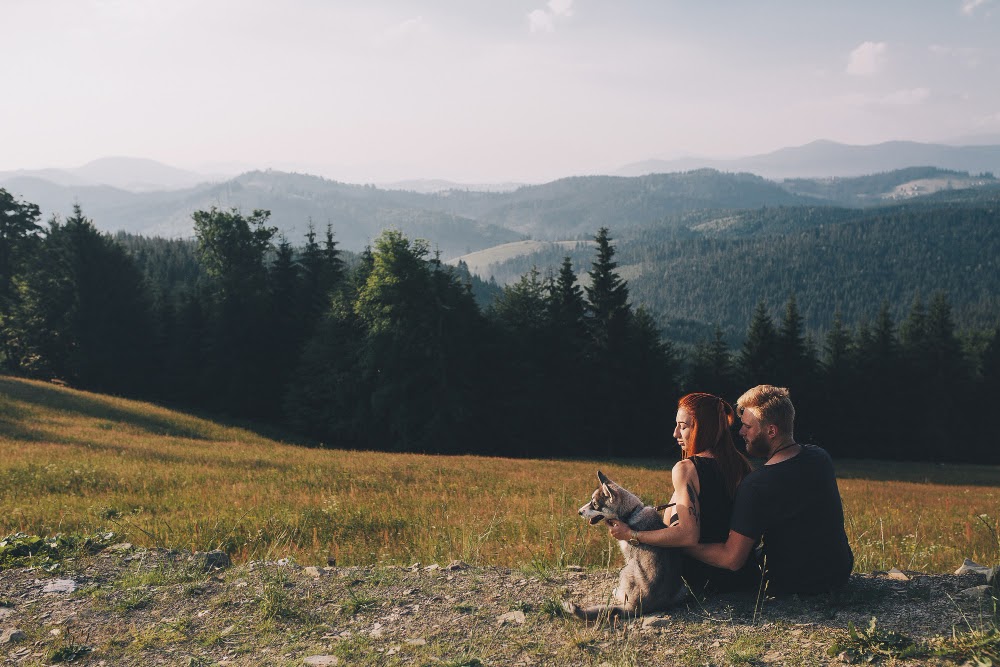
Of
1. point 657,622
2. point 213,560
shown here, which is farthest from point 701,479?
point 213,560

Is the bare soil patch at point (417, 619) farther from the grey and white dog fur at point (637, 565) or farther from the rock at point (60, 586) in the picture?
the grey and white dog fur at point (637, 565)

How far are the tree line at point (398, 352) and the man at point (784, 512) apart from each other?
34.3 metres

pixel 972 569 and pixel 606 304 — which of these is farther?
pixel 606 304

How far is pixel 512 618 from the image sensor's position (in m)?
5.45

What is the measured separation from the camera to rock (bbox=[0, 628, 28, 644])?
536 cm

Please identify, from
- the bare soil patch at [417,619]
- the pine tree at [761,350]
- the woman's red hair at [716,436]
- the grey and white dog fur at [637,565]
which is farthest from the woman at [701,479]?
the pine tree at [761,350]

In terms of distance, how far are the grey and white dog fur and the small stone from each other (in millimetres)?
2022

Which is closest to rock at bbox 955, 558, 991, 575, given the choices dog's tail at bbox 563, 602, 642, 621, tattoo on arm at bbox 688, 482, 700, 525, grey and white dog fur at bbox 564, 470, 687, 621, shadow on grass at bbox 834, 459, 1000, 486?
grey and white dog fur at bbox 564, 470, 687, 621

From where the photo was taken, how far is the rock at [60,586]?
639 cm

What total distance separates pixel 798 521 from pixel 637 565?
140 centimetres

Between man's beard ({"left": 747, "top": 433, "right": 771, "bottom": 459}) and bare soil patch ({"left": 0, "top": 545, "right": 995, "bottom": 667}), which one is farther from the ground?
man's beard ({"left": 747, "top": 433, "right": 771, "bottom": 459})

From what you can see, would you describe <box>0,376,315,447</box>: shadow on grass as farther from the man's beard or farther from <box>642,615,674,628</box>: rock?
the man's beard

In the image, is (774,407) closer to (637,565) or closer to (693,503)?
(693,503)

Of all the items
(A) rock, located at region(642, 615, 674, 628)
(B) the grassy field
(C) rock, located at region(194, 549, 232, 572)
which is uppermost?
(A) rock, located at region(642, 615, 674, 628)
